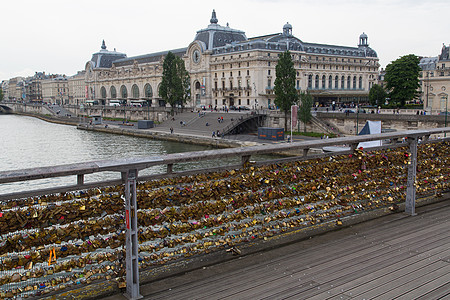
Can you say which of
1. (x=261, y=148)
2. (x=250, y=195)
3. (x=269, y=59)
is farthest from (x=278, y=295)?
(x=269, y=59)

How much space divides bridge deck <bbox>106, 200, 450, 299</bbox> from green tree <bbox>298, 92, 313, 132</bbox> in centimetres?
4502

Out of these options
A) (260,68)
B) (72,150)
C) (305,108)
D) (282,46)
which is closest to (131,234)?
(72,150)

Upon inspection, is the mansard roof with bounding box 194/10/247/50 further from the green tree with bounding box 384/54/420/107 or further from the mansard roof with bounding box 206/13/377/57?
the green tree with bounding box 384/54/420/107

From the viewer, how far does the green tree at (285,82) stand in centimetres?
5172

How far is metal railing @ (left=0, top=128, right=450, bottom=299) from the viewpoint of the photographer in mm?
4891

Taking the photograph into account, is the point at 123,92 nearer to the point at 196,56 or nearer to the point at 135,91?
the point at 135,91

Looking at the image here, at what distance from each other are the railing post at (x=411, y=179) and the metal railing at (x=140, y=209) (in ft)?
2.07

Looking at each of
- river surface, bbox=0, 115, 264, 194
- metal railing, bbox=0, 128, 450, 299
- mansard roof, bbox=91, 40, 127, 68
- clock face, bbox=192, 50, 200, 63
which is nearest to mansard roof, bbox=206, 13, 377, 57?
clock face, bbox=192, 50, 200, 63

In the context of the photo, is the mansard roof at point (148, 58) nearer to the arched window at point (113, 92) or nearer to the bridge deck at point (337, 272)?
the arched window at point (113, 92)

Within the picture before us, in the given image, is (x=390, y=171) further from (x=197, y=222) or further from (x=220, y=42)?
(x=220, y=42)

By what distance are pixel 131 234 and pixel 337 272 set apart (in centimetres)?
278

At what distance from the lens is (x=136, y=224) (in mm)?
5281

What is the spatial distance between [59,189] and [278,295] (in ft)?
9.36

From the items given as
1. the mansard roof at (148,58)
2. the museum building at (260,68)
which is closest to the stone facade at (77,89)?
the mansard roof at (148,58)
